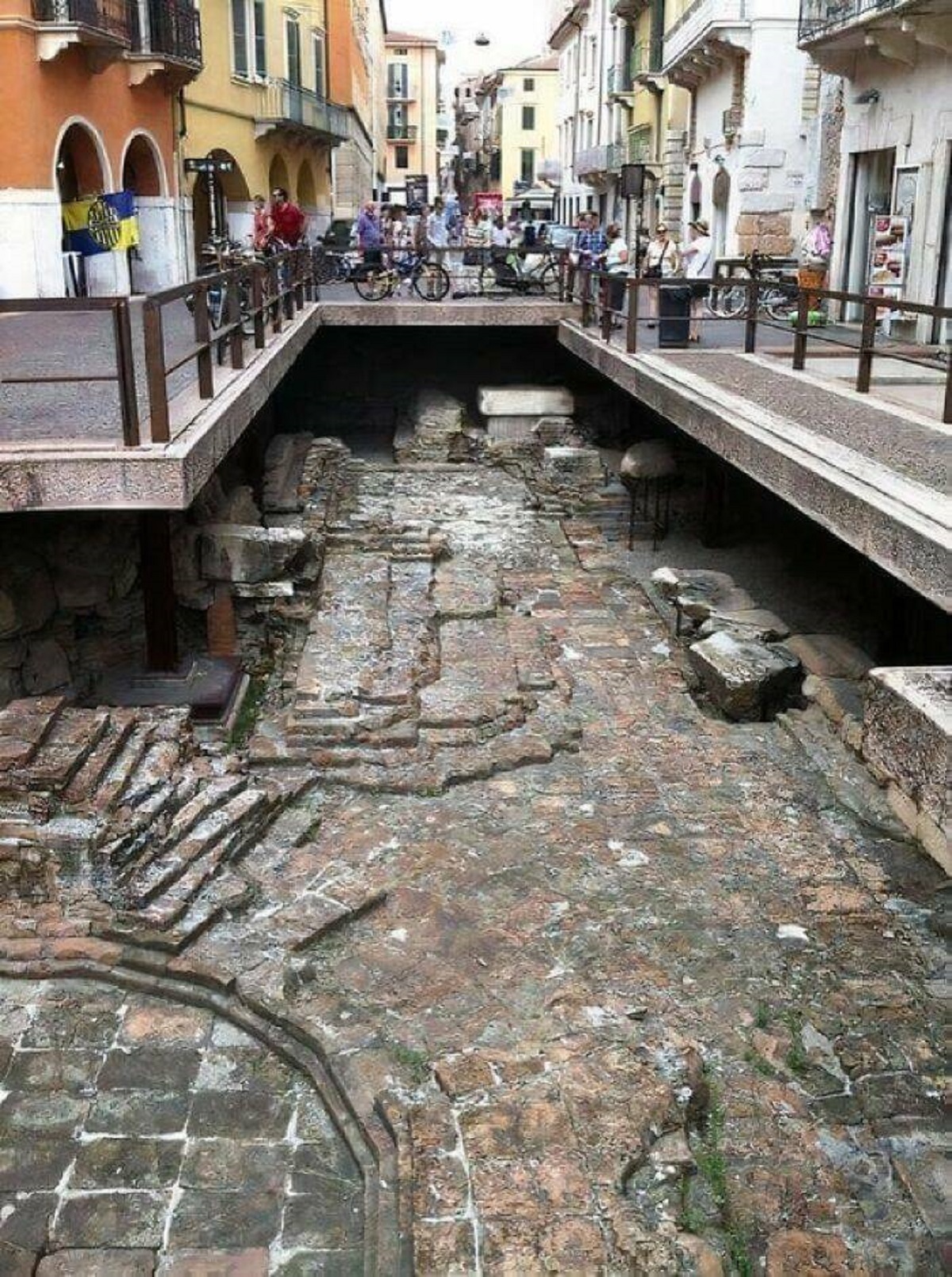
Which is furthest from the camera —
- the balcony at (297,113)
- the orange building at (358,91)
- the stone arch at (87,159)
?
the orange building at (358,91)

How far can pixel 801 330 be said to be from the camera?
11.9 meters

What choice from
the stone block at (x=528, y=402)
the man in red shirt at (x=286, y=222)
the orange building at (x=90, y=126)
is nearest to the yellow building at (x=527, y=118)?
the orange building at (x=90, y=126)

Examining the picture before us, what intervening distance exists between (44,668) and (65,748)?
8.21 feet

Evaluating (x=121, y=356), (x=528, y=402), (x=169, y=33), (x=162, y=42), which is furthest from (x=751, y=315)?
(x=169, y=33)

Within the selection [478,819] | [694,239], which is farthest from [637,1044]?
[694,239]

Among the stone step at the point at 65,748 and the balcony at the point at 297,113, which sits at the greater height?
the balcony at the point at 297,113

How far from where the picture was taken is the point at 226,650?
33.8 ft

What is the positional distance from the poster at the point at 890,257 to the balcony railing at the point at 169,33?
35.9 ft

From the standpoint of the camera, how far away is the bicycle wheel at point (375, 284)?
20.2 m

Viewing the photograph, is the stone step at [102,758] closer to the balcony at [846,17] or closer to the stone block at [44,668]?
the stone block at [44,668]

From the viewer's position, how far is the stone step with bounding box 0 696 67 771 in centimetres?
696

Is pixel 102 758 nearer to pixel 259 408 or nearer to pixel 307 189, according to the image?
pixel 259 408

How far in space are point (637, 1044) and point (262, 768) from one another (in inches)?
148

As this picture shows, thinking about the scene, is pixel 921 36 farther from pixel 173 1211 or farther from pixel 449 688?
pixel 173 1211
